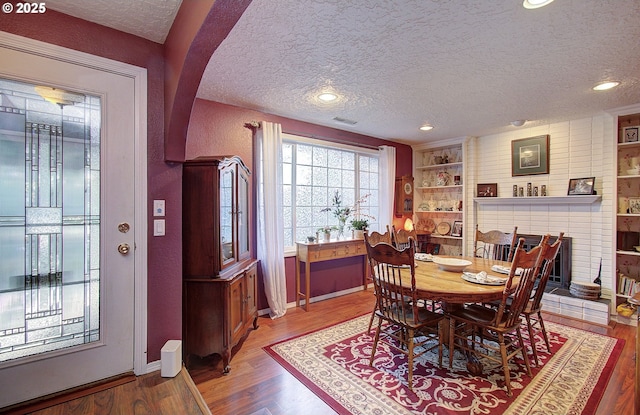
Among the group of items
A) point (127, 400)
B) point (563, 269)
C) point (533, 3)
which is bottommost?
point (127, 400)

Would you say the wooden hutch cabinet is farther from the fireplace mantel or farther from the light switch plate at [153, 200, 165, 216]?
the fireplace mantel

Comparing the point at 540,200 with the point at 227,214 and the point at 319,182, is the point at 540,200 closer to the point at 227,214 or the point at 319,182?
the point at 319,182

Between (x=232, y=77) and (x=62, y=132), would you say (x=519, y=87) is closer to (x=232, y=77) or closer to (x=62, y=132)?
(x=232, y=77)

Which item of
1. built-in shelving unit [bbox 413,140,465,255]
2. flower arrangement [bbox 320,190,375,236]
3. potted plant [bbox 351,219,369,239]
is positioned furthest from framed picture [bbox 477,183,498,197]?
potted plant [bbox 351,219,369,239]

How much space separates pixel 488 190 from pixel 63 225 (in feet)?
16.8

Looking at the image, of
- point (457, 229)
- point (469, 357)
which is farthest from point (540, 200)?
point (469, 357)

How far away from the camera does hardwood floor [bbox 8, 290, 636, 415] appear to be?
170 centimetres

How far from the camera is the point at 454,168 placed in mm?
5047

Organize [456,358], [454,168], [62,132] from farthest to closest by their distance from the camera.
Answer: [454,168]
[456,358]
[62,132]

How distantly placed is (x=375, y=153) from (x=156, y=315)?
148 inches

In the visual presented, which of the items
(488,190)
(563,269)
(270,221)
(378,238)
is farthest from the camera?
(488,190)

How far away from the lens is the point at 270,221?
3.35 m

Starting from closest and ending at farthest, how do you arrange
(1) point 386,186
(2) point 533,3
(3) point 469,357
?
(2) point 533,3
(3) point 469,357
(1) point 386,186

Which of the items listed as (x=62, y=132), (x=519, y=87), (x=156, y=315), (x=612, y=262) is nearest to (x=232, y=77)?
(x=62, y=132)
